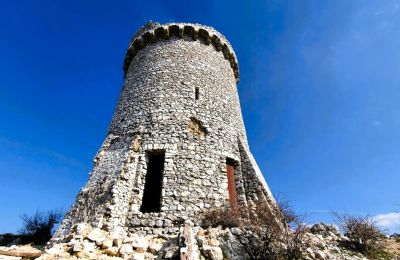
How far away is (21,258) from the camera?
5418mm

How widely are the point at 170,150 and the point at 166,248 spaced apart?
4.56m

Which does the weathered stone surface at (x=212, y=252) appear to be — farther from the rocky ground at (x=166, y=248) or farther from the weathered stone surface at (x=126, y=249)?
the weathered stone surface at (x=126, y=249)

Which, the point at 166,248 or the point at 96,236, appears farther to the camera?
the point at 96,236

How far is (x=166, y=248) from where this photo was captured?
17.9ft

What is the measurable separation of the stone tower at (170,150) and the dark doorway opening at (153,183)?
4cm

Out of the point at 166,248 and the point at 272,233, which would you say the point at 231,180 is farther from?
the point at 166,248

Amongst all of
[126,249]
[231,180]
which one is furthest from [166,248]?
[231,180]

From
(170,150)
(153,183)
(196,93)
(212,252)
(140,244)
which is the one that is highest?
(196,93)

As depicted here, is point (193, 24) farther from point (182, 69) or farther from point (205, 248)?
point (205, 248)

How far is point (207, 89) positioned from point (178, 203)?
5.63m

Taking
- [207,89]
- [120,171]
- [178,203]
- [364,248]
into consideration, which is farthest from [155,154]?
[364,248]

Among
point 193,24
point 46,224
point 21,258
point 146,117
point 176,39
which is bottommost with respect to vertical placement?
point 21,258

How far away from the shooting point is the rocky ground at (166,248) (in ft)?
17.6

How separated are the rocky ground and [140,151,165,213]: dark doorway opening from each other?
231cm
